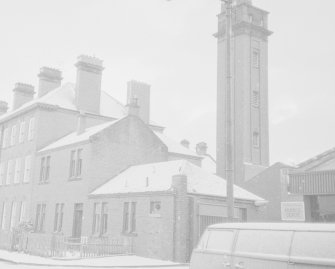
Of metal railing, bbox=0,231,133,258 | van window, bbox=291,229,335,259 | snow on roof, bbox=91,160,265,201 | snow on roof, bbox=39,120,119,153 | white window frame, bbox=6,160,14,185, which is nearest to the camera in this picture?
van window, bbox=291,229,335,259

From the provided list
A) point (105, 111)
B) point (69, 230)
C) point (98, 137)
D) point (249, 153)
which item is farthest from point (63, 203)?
point (249, 153)

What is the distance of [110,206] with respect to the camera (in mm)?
25516

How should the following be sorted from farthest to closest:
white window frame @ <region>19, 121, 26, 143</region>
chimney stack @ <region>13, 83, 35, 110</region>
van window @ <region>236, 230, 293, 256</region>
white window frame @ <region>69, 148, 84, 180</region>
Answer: chimney stack @ <region>13, 83, 35, 110</region>, white window frame @ <region>19, 121, 26, 143</region>, white window frame @ <region>69, 148, 84, 180</region>, van window @ <region>236, 230, 293, 256</region>

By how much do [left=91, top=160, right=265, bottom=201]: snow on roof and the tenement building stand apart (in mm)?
78

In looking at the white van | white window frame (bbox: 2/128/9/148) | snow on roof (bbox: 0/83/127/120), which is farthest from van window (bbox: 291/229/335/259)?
white window frame (bbox: 2/128/9/148)

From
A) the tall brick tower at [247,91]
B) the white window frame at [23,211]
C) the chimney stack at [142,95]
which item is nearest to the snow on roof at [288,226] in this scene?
the white window frame at [23,211]

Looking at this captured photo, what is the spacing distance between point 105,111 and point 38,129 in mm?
6143

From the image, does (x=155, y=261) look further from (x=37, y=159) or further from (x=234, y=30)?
(x=234, y=30)

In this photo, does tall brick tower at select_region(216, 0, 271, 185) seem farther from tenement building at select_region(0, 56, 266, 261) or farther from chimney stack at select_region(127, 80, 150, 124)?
chimney stack at select_region(127, 80, 150, 124)

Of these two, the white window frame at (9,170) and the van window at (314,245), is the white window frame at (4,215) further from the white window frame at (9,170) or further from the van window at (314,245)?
the van window at (314,245)

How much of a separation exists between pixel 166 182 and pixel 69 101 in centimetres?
1674

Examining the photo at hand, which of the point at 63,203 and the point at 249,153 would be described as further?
the point at 249,153

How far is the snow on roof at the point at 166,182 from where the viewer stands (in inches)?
907

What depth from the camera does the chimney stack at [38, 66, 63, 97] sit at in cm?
3992
